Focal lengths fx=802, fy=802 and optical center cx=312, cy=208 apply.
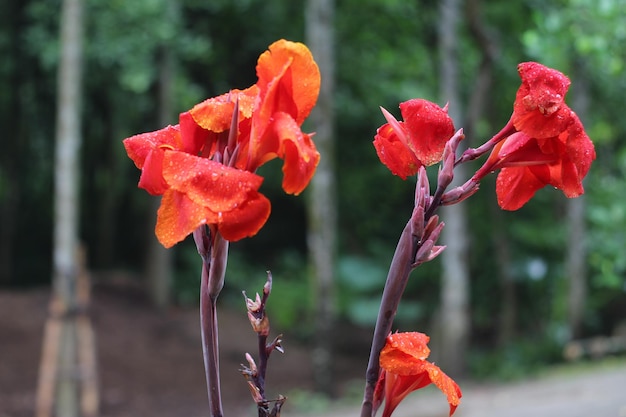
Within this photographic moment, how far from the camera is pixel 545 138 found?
752mm

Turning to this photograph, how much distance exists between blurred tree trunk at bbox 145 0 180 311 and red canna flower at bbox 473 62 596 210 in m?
11.0

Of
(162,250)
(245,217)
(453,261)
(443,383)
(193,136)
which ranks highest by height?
(162,250)

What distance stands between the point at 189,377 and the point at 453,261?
143 inches

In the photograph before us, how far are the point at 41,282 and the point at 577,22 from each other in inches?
465

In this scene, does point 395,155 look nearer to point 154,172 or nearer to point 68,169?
point 154,172

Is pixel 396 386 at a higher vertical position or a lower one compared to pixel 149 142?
lower

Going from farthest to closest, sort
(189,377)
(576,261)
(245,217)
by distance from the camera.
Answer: (576,261) → (189,377) → (245,217)

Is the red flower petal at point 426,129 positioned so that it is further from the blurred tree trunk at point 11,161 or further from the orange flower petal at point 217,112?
the blurred tree trunk at point 11,161

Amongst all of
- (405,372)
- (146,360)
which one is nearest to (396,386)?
(405,372)

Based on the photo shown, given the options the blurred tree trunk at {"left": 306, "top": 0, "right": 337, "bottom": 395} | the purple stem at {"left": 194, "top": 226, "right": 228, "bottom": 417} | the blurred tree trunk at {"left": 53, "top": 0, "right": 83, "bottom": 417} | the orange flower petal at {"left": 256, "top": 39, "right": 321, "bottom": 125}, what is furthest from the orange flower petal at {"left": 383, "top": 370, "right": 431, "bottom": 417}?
the blurred tree trunk at {"left": 306, "top": 0, "right": 337, "bottom": 395}

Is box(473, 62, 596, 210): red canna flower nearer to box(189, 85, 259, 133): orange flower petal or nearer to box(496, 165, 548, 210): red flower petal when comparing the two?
box(496, 165, 548, 210): red flower petal

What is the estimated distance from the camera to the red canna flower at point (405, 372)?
0.75 m

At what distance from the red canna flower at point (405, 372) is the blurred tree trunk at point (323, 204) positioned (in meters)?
7.07

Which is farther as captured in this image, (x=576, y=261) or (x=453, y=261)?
(x=576, y=261)
